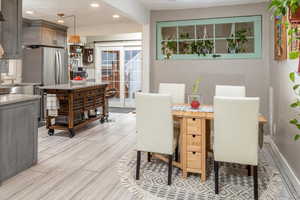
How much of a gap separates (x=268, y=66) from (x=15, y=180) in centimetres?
432

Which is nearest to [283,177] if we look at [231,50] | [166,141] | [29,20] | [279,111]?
[279,111]

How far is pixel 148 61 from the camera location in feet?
16.4

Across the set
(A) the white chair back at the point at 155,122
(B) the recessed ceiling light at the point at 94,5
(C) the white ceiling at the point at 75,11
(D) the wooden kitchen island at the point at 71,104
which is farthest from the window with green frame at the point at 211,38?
(A) the white chair back at the point at 155,122

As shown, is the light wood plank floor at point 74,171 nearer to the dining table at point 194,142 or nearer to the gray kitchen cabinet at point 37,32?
the dining table at point 194,142

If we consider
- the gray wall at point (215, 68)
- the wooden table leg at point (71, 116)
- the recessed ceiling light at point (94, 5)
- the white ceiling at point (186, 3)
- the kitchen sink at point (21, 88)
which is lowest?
the wooden table leg at point (71, 116)

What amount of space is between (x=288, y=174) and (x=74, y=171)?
99.4 inches

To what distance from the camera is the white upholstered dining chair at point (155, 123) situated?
2488 millimetres

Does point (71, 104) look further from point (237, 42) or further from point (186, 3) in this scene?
point (237, 42)

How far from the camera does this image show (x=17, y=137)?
2.71 meters

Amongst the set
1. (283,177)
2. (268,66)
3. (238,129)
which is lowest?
(283,177)

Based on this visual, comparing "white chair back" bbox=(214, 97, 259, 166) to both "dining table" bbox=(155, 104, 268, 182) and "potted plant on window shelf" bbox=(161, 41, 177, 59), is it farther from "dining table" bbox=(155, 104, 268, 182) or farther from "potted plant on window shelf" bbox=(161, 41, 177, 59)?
"potted plant on window shelf" bbox=(161, 41, 177, 59)

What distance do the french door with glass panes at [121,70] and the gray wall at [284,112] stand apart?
4.90 metres

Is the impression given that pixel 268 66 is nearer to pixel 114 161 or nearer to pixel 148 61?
pixel 148 61

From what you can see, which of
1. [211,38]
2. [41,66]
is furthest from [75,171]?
[41,66]
